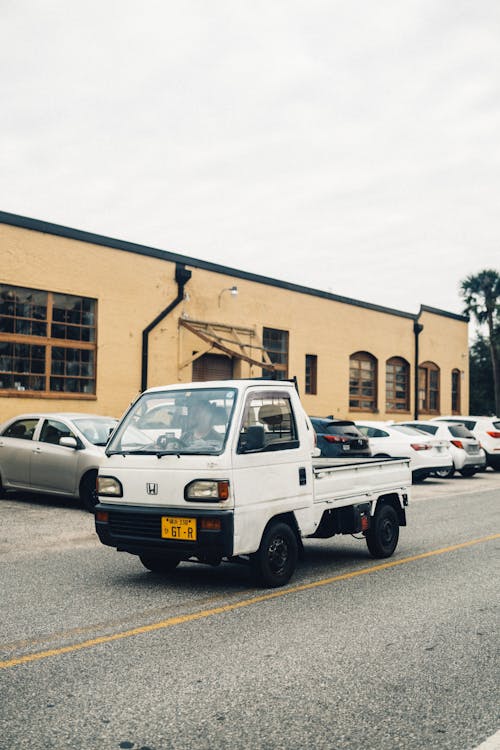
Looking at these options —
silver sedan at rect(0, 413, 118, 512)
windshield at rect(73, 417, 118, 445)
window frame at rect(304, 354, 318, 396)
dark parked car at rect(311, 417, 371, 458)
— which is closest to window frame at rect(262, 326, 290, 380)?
window frame at rect(304, 354, 318, 396)

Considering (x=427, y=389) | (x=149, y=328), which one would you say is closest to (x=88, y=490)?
(x=149, y=328)

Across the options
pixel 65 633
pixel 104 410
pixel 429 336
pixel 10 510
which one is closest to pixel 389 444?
pixel 104 410

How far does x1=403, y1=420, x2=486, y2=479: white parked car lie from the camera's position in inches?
845

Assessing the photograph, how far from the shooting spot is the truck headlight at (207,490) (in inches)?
275

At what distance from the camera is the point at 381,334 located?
3303 centimetres

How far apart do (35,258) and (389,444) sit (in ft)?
31.3

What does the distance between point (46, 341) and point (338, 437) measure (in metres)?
8.64

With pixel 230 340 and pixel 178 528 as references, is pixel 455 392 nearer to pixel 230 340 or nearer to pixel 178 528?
pixel 230 340

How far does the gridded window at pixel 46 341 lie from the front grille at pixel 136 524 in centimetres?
1246

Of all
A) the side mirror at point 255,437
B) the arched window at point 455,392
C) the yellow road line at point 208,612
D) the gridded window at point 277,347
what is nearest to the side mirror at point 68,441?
the yellow road line at point 208,612

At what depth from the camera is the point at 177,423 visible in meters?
7.67

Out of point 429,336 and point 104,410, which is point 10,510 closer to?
point 104,410

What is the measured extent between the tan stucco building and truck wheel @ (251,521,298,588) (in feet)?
42.1

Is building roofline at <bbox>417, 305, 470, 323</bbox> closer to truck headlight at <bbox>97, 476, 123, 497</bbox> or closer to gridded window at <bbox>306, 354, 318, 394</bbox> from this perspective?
gridded window at <bbox>306, 354, 318, 394</bbox>
